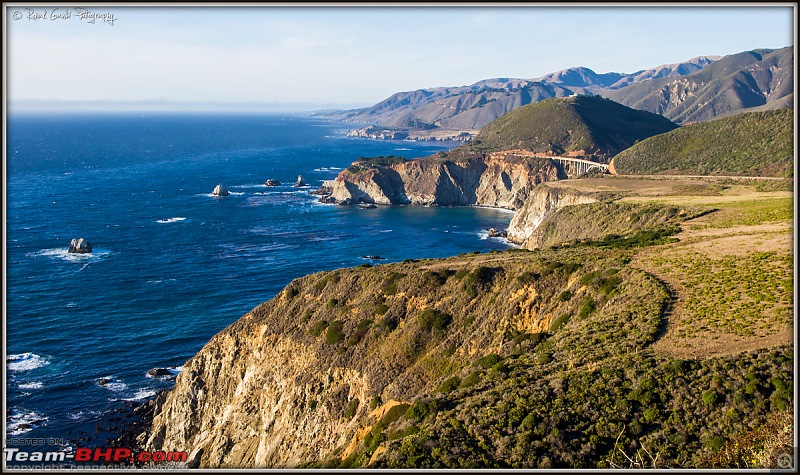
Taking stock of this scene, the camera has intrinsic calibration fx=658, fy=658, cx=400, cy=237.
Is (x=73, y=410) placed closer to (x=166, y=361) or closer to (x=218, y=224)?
(x=166, y=361)

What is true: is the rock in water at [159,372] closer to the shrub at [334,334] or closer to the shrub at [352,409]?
the shrub at [334,334]

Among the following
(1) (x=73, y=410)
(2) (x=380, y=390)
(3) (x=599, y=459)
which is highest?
(3) (x=599, y=459)

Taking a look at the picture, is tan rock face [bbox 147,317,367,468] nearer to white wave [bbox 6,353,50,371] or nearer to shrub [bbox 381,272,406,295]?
shrub [bbox 381,272,406,295]

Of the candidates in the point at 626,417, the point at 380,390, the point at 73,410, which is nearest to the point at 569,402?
the point at 626,417

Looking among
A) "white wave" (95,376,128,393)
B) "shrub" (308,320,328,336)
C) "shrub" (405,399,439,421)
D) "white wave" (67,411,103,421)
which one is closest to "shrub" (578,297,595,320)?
"shrub" (405,399,439,421)

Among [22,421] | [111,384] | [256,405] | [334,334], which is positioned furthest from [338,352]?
[22,421]

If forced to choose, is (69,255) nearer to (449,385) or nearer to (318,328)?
(318,328)

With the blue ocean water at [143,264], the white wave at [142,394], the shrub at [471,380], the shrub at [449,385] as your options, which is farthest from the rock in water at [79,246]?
the shrub at [471,380]
